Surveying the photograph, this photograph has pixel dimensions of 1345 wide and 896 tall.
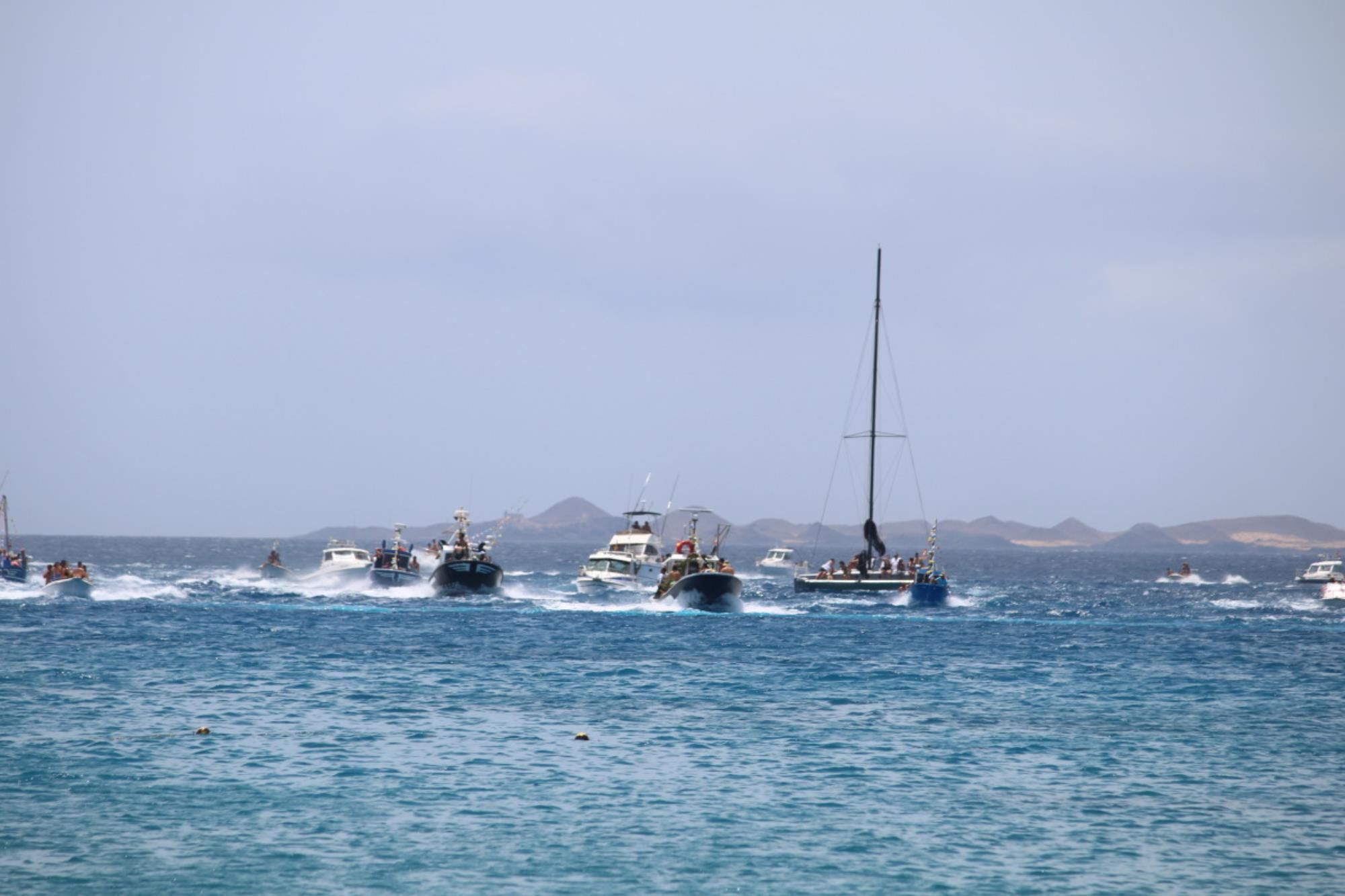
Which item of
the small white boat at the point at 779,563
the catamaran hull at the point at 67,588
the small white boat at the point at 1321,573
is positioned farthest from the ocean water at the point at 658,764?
the small white boat at the point at 779,563

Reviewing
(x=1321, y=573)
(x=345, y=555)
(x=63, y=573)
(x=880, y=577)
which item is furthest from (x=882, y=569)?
(x=1321, y=573)

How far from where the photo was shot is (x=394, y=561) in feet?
287

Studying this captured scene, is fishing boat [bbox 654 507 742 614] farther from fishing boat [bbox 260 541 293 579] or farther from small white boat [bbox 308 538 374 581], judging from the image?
fishing boat [bbox 260 541 293 579]

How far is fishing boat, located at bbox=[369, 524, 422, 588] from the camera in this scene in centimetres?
8588

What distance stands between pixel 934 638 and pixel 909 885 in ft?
129

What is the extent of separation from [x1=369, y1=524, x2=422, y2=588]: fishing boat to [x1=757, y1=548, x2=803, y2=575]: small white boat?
81.6 metres

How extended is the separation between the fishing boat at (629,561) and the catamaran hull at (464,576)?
10.5 metres

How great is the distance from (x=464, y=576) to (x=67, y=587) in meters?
20.9

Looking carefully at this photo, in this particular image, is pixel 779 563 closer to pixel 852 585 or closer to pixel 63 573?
pixel 852 585

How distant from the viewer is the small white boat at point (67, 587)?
7100 centimetres

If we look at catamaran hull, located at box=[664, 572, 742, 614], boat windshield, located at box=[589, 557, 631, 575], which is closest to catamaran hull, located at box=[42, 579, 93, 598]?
catamaran hull, located at box=[664, 572, 742, 614]

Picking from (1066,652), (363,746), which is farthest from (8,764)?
(1066,652)

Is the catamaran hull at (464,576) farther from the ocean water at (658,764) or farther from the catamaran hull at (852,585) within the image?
the ocean water at (658,764)

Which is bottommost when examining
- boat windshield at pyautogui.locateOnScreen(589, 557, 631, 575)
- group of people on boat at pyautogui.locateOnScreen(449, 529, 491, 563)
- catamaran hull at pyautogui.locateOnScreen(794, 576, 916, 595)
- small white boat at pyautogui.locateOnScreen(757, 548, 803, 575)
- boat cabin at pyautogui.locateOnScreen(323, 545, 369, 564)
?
small white boat at pyautogui.locateOnScreen(757, 548, 803, 575)
